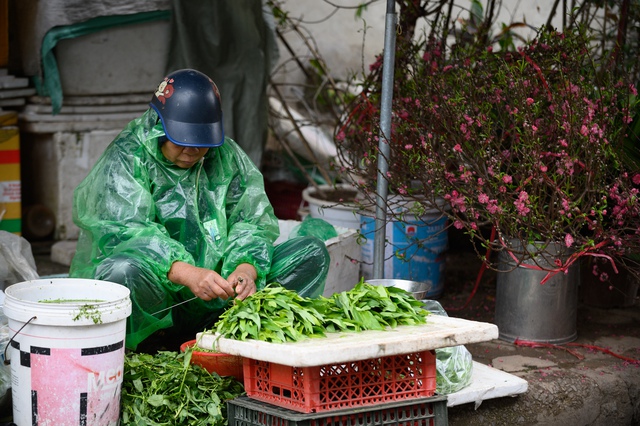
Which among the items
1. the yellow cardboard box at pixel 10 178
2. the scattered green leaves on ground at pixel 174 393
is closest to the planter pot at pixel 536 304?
the scattered green leaves on ground at pixel 174 393

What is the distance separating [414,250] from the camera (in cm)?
477

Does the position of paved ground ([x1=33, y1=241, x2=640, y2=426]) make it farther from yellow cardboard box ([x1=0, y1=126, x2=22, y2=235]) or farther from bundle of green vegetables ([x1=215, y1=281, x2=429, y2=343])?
yellow cardboard box ([x1=0, y1=126, x2=22, y2=235])

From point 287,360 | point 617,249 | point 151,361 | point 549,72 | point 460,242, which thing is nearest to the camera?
point 287,360

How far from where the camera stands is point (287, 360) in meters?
2.48

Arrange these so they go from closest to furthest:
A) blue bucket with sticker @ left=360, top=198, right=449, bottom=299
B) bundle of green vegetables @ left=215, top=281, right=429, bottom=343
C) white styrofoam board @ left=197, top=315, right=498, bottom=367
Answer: white styrofoam board @ left=197, top=315, right=498, bottom=367 → bundle of green vegetables @ left=215, top=281, right=429, bottom=343 → blue bucket with sticker @ left=360, top=198, right=449, bottom=299

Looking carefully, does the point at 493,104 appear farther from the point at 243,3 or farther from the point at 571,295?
the point at 243,3

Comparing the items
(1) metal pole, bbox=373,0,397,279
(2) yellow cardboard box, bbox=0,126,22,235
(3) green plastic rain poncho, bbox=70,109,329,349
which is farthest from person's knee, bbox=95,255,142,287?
(2) yellow cardboard box, bbox=0,126,22,235

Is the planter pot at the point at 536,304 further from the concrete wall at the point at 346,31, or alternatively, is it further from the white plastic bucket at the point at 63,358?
the concrete wall at the point at 346,31

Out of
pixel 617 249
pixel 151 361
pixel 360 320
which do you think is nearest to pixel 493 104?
pixel 617 249

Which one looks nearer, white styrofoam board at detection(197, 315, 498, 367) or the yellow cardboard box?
white styrofoam board at detection(197, 315, 498, 367)

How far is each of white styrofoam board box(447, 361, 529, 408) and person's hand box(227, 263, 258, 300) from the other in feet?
2.72

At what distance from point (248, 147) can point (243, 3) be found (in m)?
0.90

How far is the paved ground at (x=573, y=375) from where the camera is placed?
3.44m

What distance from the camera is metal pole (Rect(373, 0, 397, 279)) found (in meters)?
Answer: 3.75
